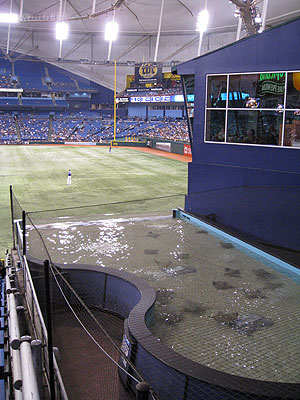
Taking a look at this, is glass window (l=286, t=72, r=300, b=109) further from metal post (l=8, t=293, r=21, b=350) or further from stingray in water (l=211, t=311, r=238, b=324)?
metal post (l=8, t=293, r=21, b=350)

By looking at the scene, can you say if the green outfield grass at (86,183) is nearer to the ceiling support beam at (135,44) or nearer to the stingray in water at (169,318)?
the stingray in water at (169,318)

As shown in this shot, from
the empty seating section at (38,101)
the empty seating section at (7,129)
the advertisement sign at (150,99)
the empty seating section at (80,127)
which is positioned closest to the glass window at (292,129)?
the empty seating section at (80,127)

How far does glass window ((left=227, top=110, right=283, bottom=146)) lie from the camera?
13.7m

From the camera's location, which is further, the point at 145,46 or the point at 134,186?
the point at 145,46

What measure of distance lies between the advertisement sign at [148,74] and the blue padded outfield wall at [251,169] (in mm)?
58960

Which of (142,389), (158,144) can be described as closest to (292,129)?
(142,389)

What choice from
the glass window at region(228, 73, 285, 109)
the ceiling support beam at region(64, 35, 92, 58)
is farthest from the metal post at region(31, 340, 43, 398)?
the ceiling support beam at region(64, 35, 92, 58)

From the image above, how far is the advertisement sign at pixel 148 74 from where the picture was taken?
72938 millimetres

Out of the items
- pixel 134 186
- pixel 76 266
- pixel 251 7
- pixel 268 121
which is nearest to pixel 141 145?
pixel 251 7

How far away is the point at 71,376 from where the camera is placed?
6324 millimetres

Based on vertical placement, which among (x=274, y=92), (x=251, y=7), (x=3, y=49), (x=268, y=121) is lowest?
(x=268, y=121)

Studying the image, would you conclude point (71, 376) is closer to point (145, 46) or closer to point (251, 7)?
point (251, 7)

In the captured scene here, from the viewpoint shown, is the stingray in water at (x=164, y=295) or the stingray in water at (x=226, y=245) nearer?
the stingray in water at (x=164, y=295)

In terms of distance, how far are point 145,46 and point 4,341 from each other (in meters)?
80.8
